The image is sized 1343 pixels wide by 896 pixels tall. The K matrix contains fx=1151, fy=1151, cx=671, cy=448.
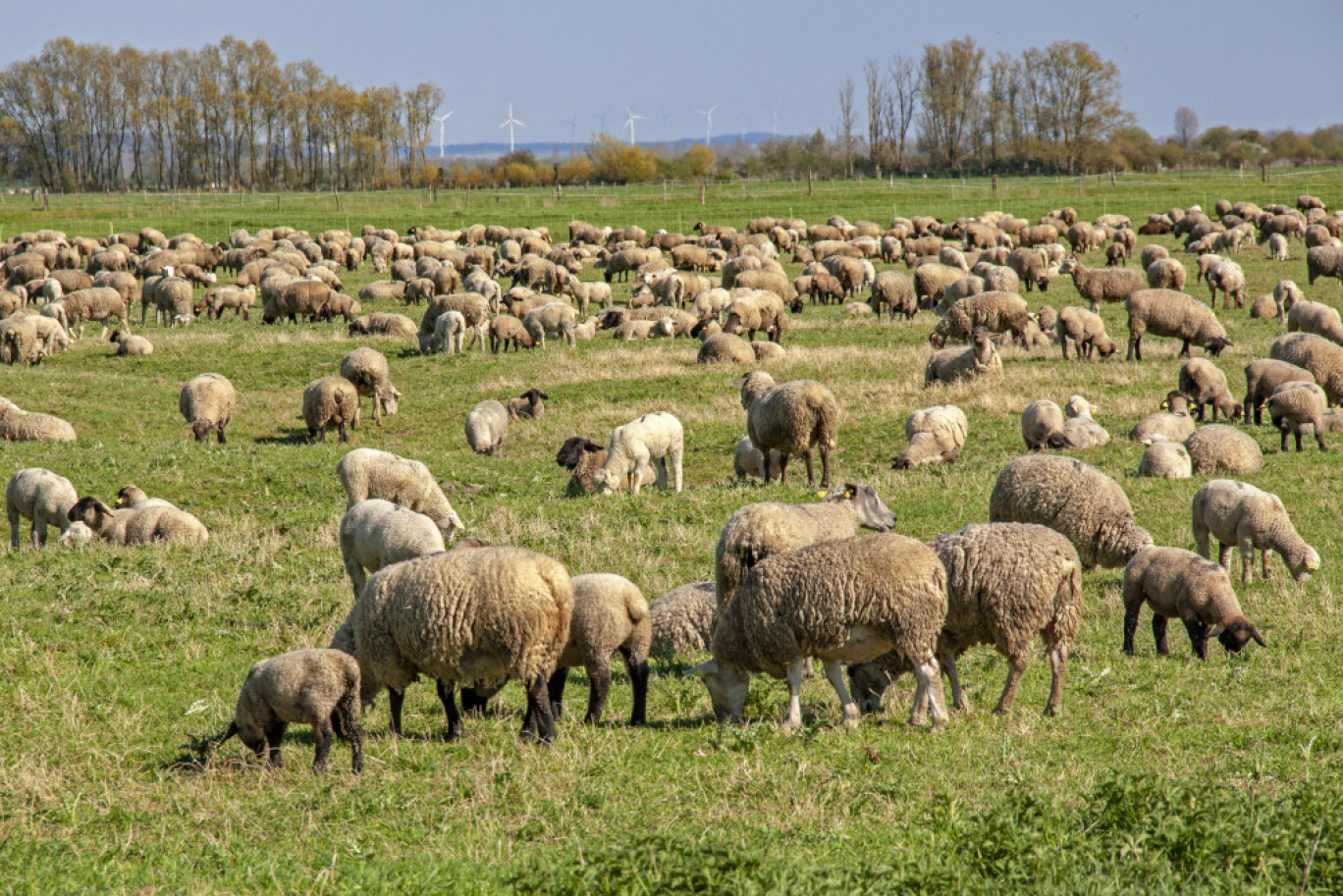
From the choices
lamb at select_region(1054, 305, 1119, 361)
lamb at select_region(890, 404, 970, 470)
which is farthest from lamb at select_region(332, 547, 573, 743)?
lamb at select_region(1054, 305, 1119, 361)

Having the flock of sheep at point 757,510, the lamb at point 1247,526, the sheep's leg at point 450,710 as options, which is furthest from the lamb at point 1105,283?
the sheep's leg at point 450,710

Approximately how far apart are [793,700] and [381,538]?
4.92 metres

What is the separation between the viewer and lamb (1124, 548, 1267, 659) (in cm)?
956

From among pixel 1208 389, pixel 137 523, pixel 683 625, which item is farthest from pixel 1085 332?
pixel 137 523

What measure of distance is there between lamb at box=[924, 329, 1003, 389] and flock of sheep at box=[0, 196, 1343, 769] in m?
0.08

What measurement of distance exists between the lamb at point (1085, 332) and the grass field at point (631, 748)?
7698 mm

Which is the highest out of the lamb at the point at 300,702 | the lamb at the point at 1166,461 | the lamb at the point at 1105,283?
the lamb at the point at 1105,283

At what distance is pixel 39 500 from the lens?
14.9 metres

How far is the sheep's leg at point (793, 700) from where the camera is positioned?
26.0 ft

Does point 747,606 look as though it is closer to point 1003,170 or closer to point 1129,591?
point 1129,591

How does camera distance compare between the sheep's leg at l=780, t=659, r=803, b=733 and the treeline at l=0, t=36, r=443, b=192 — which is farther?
the treeline at l=0, t=36, r=443, b=192

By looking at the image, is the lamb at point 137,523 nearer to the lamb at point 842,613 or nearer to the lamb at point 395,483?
the lamb at point 395,483

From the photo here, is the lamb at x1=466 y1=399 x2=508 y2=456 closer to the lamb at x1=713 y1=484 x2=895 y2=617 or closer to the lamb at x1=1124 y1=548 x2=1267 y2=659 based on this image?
the lamb at x1=713 y1=484 x2=895 y2=617

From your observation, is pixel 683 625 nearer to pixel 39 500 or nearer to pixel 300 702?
pixel 300 702
